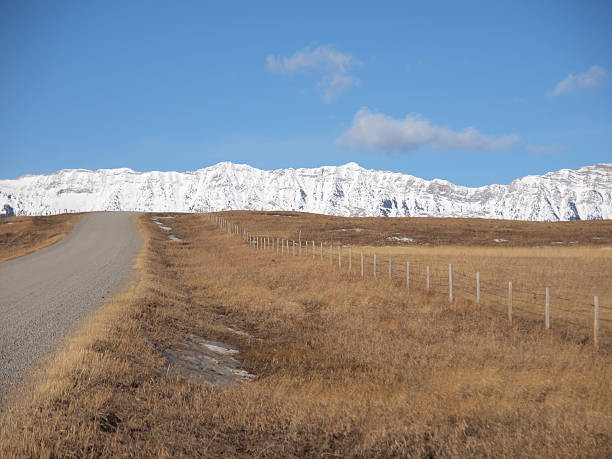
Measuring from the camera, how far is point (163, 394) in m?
8.02

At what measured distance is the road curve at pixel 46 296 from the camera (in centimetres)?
1002

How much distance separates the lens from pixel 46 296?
57.8ft

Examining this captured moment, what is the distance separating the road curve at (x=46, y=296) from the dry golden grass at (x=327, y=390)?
34.0 inches

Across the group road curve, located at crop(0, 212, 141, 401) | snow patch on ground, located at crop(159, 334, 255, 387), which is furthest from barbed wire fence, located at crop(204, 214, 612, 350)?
road curve, located at crop(0, 212, 141, 401)

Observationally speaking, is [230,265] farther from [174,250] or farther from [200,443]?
[200,443]

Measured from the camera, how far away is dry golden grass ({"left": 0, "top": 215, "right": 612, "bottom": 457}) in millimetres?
6559

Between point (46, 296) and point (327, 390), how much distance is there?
42.3 feet

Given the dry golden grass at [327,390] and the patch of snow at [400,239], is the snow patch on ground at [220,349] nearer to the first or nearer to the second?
the dry golden grass at [327,390]

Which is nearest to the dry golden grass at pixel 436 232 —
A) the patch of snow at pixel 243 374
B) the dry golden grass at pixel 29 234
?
the dry golden grass at pixel 29 234

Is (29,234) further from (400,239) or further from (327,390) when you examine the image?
(327,390)

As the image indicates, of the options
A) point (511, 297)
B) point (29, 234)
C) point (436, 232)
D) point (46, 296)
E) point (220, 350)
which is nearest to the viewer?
point (220, 350)

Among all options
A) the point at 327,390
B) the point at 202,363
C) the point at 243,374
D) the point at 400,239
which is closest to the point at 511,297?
the point at 327,390

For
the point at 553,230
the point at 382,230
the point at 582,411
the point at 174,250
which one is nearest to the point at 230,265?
the point at 174,250

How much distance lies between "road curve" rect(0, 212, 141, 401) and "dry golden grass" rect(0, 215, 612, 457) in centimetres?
86
